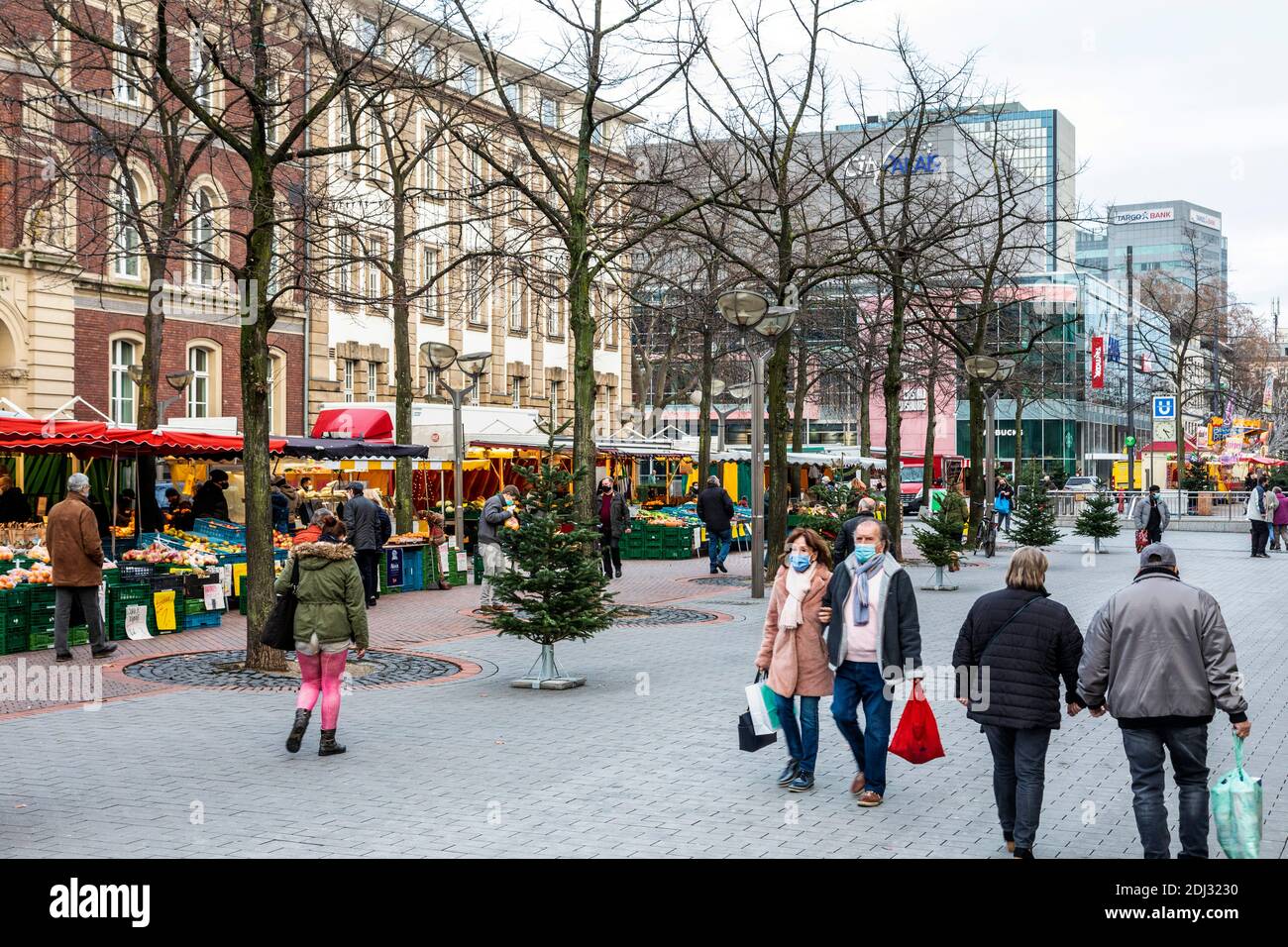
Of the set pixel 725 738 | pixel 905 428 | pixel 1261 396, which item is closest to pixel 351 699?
pixel 725 738

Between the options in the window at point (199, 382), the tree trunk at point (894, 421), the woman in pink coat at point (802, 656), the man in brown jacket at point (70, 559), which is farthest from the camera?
the window at point (199, 382)

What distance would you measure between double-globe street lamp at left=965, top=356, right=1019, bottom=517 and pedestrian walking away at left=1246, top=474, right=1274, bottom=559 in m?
5.61

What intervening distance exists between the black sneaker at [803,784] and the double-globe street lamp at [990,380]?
20018 mm

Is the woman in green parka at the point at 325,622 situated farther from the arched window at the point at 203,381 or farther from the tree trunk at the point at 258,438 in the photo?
the arched window at the point at 203,381

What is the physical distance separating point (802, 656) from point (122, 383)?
30.6 metres

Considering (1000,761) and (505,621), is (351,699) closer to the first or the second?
(505,621)

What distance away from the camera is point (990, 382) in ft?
106

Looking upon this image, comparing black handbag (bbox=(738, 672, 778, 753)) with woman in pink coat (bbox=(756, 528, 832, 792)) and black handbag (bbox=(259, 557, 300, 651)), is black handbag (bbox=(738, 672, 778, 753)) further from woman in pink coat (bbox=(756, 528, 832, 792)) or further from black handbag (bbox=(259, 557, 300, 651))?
black handbag (bbox=(259, 557, 300, 651))

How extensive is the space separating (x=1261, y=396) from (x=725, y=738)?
241ft

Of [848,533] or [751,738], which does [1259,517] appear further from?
[751,738]

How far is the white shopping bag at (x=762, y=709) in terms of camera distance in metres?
8.20

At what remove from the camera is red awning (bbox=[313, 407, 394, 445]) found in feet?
97.9

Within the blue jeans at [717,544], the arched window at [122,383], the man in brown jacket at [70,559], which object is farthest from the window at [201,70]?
the blue jeans at [717,544]
